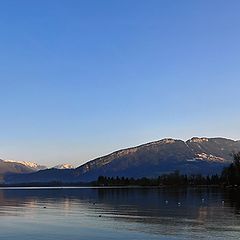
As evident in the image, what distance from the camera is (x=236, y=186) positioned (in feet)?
599

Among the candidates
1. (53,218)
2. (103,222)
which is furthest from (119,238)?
(53,218)

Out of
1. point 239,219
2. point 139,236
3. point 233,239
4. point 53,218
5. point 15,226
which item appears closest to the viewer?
point 233,239

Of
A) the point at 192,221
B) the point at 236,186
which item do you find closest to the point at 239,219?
the point at 192,221

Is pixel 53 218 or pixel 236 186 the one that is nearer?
pixel 53 218

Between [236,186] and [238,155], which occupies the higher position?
[238,155]

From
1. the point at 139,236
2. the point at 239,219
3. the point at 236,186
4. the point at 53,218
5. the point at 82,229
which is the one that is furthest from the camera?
the point at 236,186

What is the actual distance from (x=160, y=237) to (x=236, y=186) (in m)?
153

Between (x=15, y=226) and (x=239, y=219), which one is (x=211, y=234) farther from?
(x=15, y=226)

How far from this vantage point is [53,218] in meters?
53.4

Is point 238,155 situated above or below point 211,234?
above

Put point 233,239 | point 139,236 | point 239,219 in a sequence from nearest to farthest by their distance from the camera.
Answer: point 233,239, point 139,236, point 239,219

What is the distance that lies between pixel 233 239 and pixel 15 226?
21003mm

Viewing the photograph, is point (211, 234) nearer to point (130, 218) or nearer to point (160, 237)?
point (160, 237)

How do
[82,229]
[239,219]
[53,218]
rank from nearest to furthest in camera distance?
[82,229] → [239,219] → [53,218]
